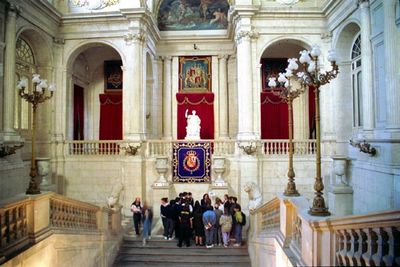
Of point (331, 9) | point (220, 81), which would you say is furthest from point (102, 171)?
point (331, 9)

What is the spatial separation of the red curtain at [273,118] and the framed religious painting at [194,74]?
3281 mm

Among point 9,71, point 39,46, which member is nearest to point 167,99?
point 39,46

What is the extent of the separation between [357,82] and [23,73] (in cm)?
1302

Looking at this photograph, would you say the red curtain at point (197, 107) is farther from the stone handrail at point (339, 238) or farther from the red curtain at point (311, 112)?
the stone handrail at point (339, 238)

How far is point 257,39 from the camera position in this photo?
15.2 m

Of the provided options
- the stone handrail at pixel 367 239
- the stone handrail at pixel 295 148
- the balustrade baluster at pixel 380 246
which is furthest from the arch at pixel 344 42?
the balustrade baluster at pixel 380 246

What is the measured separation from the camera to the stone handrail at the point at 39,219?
6.16 m

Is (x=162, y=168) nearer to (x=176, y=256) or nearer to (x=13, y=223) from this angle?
(x=176, y=256)

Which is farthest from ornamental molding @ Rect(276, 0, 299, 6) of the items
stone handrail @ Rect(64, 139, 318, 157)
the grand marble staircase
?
the grand marble staircase

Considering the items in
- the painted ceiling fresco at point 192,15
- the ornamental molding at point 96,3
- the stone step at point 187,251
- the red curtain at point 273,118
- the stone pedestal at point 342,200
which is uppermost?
the painted ceiling fresco at point 192,15

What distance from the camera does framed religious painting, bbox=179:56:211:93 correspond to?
19.8m

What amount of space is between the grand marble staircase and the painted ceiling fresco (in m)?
12.5

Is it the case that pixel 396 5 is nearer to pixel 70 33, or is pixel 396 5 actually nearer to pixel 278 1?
pixel 278 1

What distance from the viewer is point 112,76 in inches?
784
